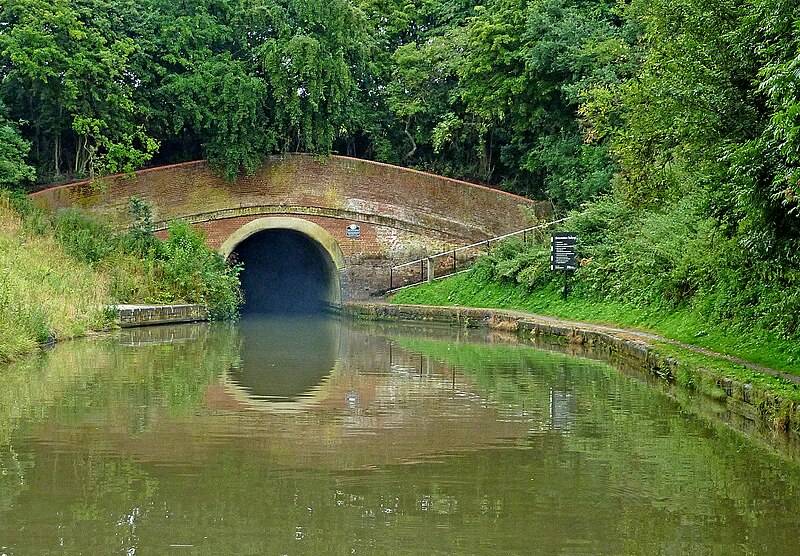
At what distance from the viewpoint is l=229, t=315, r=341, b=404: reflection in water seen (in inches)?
434

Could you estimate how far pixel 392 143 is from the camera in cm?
3553

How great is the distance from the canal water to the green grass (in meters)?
1.58

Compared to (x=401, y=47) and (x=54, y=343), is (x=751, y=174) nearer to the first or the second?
(x=54, y=343)

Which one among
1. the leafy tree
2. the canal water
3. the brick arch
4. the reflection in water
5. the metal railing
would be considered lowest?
the canal water

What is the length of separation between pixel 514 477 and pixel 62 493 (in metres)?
2.81

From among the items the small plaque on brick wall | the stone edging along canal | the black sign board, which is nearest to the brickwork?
the small plaque on brick wall

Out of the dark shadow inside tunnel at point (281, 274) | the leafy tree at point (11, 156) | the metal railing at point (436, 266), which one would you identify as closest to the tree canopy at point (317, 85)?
the leafy tree at point (11, 156)

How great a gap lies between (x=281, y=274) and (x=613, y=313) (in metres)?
25.1

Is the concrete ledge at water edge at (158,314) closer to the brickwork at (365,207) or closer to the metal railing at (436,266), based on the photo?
the brickwork at (365,207)

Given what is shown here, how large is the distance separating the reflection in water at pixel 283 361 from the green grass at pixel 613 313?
453cm

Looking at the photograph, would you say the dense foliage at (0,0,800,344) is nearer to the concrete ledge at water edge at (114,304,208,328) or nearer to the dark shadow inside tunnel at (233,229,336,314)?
the dark shadow inside tunnel at (233,229,336,314)

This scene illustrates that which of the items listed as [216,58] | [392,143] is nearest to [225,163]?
[216,58]

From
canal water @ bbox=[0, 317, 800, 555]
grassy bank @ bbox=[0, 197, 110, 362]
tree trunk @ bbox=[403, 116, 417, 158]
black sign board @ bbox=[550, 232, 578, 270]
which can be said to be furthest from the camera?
tree trunk @ bbox=[403, 116, 417, 158]

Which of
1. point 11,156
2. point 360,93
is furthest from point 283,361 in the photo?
point 360,93
